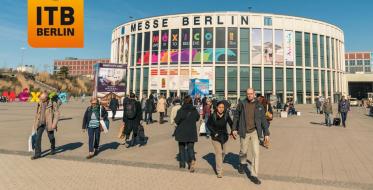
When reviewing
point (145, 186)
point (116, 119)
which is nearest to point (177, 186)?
point (145, 186)

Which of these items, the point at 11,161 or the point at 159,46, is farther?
the point at 159,46

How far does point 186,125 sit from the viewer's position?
22.7 feet

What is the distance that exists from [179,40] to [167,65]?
5.32 metres

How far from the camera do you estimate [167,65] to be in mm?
56938

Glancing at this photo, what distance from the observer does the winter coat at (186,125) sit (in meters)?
6.87

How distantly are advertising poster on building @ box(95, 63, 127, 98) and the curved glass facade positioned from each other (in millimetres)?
34230

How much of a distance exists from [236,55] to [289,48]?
10617 mm

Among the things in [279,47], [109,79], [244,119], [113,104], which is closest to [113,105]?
[113,104]

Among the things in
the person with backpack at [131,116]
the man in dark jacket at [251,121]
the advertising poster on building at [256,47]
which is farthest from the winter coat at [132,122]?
the advertising poster on building at [256,47]

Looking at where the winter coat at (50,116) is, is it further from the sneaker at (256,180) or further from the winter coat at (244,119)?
the sneaker at (256,180)

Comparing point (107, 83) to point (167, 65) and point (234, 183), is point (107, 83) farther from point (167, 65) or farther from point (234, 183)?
point (167, 65)

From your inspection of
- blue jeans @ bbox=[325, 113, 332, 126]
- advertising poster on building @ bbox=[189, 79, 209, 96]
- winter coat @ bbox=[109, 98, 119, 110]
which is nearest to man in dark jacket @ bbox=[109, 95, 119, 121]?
winter coat @ bbox=[109, 98, 119, 110]

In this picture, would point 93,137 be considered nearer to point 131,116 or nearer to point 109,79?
point 131,116

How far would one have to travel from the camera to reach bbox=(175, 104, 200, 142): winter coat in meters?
6.87
